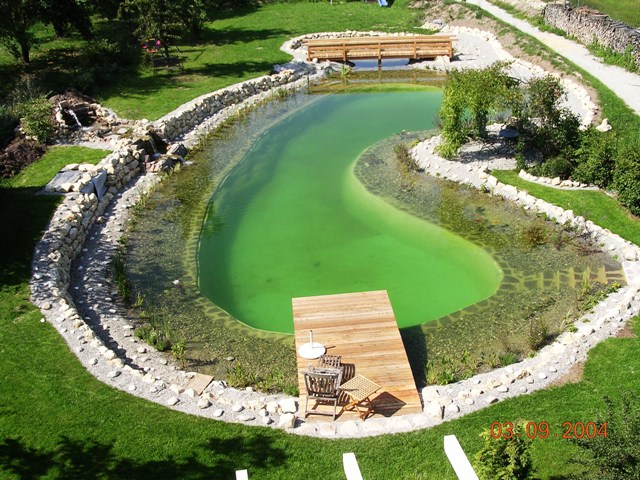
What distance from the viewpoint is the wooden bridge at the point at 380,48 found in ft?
120

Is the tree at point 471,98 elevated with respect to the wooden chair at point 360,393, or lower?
elevated

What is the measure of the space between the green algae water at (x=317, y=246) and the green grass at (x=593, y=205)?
3.82 metres

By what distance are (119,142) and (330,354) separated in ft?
49.3

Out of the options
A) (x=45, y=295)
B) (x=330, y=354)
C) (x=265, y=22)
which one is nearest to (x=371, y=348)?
(x=330, y=354)

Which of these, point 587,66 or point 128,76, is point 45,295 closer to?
point 128,76

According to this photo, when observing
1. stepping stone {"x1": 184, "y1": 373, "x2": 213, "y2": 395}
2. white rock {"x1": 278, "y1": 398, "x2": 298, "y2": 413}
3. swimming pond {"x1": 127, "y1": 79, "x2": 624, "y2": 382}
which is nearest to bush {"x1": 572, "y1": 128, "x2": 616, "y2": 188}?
swimming pond {"x1": 127, "y1": 79, "x2": 624, "y2": 382}

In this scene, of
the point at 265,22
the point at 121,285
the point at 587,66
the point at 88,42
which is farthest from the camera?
the point at 265,22

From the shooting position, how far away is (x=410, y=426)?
11406 mm

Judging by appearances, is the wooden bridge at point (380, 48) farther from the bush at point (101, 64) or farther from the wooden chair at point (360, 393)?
the wooden chair at point (360, 393)

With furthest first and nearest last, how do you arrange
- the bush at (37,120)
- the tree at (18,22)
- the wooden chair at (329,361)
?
the tree at (18,22), the bush at (37,120), the wooden chair at (329,361)

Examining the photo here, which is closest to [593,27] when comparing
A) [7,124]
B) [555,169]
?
[555,169]

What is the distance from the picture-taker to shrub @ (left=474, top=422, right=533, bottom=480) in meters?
8.83

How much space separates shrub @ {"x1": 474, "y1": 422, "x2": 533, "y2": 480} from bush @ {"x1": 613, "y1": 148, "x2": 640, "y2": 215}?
12.0m

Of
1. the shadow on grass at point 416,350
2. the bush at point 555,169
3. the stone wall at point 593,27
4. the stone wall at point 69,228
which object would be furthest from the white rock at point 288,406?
the stone wall at point 593,27
